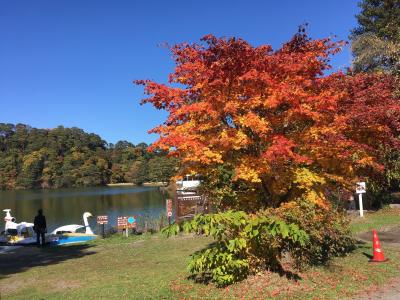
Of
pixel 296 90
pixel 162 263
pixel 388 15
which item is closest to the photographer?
pixel 296 90

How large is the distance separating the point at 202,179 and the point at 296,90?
9.94ft

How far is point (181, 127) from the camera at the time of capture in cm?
803

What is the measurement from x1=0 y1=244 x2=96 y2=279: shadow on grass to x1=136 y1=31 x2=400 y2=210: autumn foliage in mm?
6772

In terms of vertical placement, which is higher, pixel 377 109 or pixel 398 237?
pixel 377 109

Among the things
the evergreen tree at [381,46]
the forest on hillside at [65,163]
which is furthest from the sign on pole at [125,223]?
the forest on hillside at [65,163]

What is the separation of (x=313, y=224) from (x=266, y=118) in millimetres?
2190

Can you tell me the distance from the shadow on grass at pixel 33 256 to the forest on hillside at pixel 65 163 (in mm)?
91157

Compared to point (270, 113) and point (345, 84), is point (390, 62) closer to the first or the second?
point (345, 84)

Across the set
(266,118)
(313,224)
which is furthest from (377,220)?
(266,118)

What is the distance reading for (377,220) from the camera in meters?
16.2

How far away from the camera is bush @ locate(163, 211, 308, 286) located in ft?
23.0

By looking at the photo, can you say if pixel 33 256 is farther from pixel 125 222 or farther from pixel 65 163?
pixel 65 163

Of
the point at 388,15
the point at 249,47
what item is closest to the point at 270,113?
the point at 249,47

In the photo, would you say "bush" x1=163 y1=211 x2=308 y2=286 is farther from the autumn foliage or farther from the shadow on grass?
the shadow on grass
